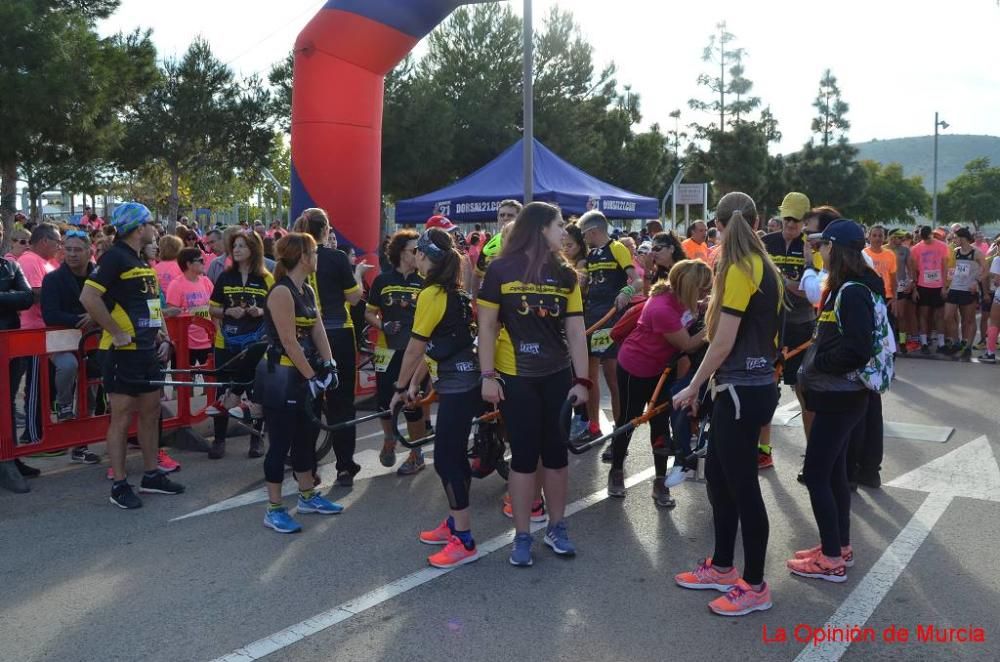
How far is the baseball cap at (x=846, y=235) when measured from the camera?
13.8 feet

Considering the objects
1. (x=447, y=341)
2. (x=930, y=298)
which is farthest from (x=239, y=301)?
(x=930, y=298)

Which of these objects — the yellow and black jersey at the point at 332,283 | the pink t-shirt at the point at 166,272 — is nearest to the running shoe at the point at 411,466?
the yellow and black jersey at the point at 332,283

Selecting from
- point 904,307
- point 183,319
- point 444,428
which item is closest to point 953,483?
point 444,428

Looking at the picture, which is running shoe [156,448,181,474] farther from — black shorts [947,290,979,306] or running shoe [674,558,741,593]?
black shorts [947,290,979,306]

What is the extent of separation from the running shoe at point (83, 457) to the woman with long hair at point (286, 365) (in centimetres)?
243

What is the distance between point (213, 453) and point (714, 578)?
441 cm

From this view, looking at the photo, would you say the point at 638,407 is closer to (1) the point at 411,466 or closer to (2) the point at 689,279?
(2) the point at 689,279

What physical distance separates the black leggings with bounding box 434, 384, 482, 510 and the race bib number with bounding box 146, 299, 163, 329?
7.53 ft

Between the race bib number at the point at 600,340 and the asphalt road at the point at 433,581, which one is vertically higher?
the race bib number at the point at 600,340

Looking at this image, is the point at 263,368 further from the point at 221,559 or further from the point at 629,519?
the point at 629,519

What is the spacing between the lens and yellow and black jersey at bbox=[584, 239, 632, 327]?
Answer: 7.02m

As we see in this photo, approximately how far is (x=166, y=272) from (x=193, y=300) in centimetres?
97

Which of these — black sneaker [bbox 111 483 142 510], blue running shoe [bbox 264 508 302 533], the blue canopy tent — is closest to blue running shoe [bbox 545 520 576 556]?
blue running shoe [bbox 264 508 302 533]

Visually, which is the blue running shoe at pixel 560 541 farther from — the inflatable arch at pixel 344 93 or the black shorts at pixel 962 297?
the black shorts at pixel 962 297
